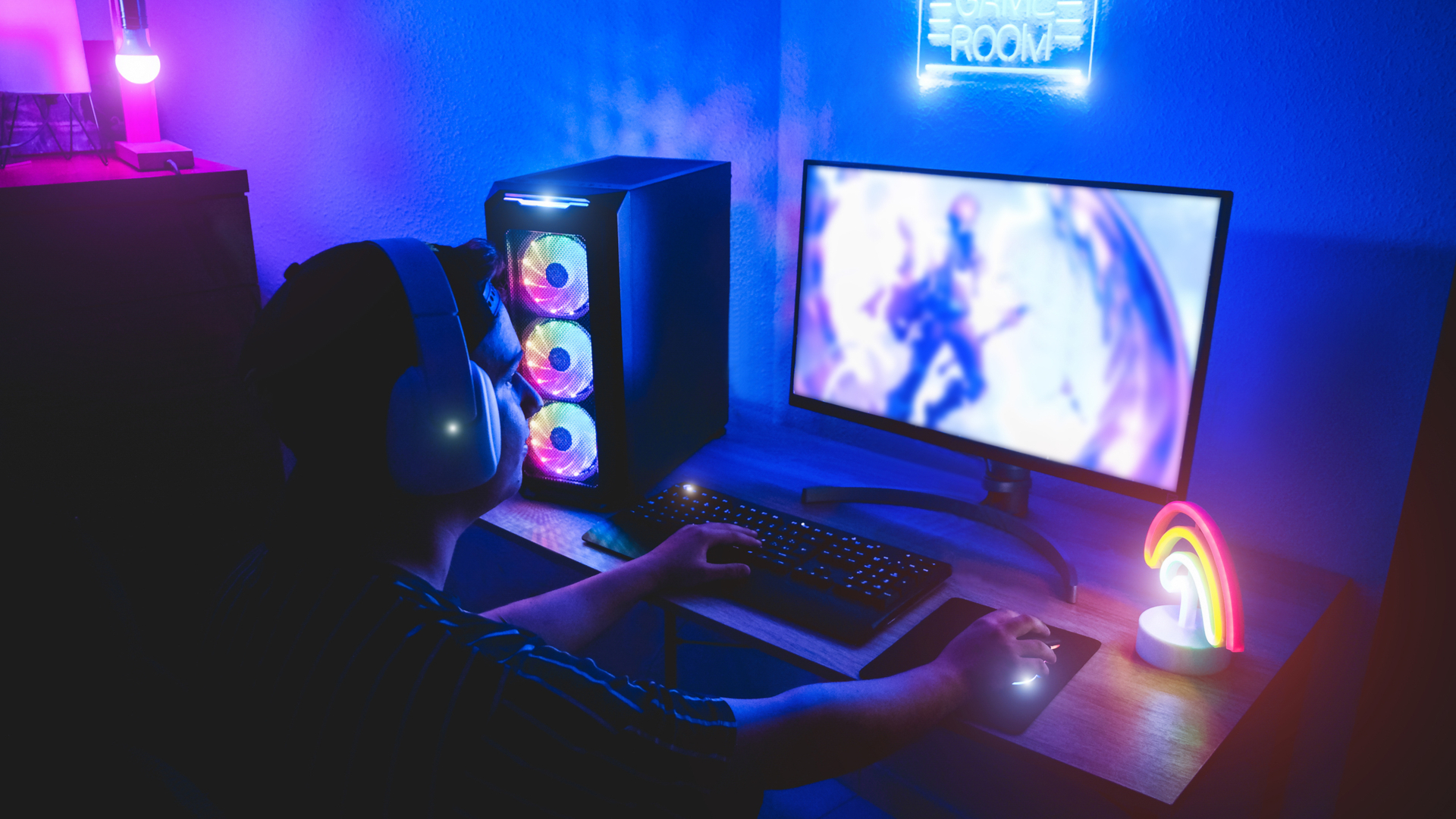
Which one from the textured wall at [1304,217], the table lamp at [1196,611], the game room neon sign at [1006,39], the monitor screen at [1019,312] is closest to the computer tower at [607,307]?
the monitor screen at [1019,312]

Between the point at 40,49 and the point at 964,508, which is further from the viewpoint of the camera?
the point at 40,49

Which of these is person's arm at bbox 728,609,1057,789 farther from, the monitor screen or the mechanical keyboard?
the monitor screen

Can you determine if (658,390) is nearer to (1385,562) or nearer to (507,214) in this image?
(507,214)

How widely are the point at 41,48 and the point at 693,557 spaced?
1.31 metres

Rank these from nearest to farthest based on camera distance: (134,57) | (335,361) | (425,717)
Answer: (425,717) < (335,361) < (134,57)

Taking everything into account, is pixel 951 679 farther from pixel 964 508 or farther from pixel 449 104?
pixel 449 104

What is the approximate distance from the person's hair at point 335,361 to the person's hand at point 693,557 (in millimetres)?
398

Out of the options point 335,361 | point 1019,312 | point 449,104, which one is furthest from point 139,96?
point 1019,312

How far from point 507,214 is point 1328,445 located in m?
1.13

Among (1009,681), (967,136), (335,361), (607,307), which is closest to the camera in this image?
(335,361)

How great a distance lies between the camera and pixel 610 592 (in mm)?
1157

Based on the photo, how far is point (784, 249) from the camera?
68.1 inches

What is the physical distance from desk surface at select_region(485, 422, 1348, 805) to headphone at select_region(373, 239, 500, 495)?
0.39 metres

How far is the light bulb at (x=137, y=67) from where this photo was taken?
1.61 m
